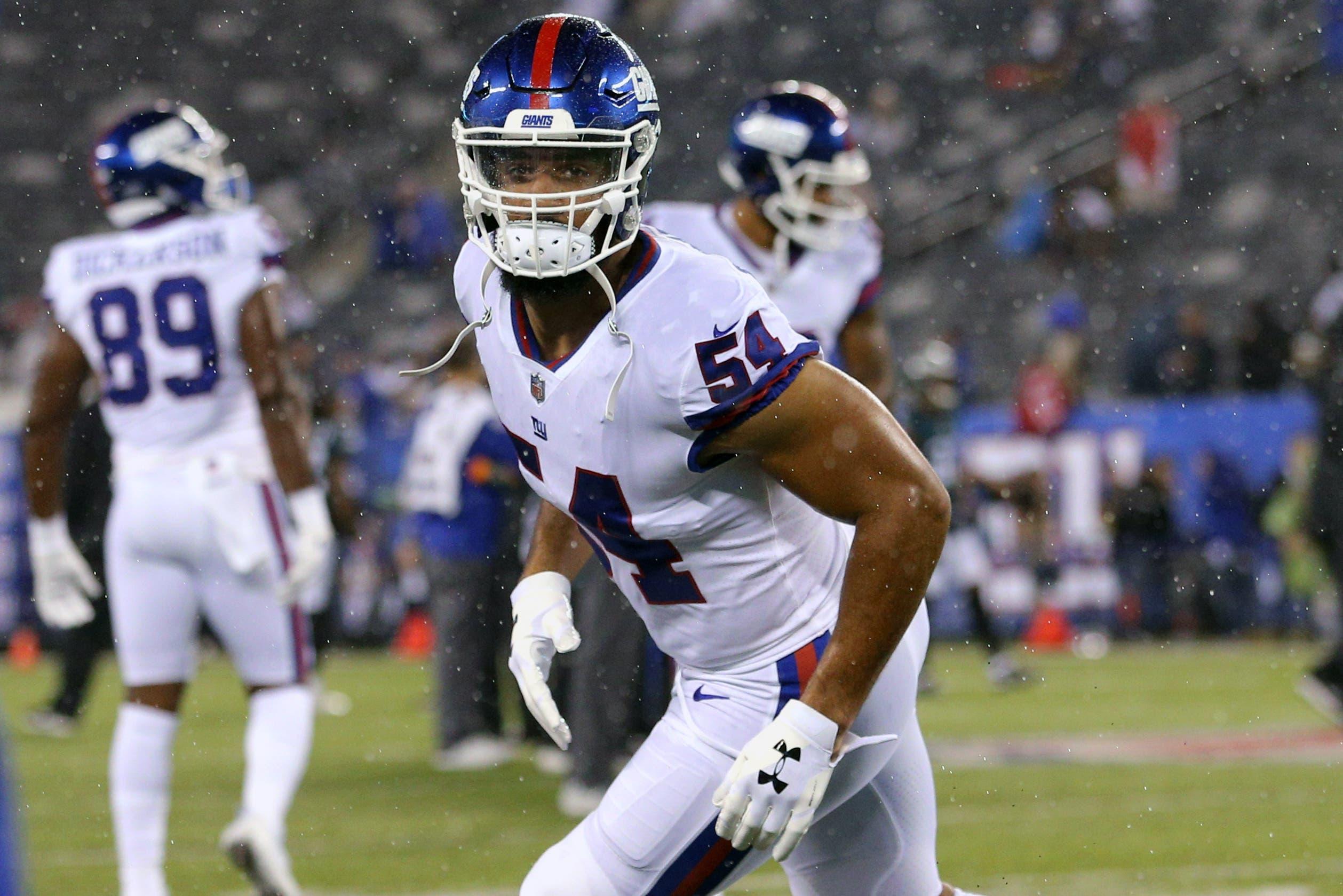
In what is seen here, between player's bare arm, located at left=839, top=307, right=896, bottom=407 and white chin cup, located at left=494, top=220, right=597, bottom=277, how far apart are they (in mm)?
2812

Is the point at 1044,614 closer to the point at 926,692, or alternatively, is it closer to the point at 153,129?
the point at 926,692

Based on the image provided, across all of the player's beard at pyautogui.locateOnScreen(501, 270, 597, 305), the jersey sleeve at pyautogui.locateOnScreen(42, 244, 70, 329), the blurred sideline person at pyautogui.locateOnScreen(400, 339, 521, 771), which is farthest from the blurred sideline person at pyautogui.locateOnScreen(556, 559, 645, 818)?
the player's beard at pyautogui.locateOnScreen(501, 270, 597, 305)

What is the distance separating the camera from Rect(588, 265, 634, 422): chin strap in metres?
2.58

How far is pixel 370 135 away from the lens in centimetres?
1719

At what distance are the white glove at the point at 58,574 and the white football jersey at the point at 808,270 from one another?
175cm

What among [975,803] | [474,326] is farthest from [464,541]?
[474,326]

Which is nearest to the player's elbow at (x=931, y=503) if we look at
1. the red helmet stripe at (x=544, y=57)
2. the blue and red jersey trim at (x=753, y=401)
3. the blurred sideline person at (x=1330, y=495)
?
the blue and red jersey trim at (x=753, y=401)

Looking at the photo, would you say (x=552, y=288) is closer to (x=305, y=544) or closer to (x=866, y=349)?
(x=305, y=544)

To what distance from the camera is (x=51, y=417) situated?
4914 millimetres

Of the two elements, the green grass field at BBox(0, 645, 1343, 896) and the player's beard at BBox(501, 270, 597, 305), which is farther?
the green grass field at BBox(0, 645, 1343, 896)

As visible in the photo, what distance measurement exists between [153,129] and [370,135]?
12.6m

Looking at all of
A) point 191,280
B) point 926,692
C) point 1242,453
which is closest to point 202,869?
point 191,280

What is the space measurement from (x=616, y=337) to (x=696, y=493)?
25 cm

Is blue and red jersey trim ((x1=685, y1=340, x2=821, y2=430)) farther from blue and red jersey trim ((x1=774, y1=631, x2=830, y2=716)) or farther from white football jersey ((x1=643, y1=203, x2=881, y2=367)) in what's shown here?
white football jersey ((x1=643, y1=203, x2=881, y2=367))
